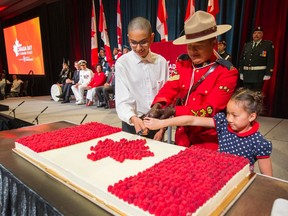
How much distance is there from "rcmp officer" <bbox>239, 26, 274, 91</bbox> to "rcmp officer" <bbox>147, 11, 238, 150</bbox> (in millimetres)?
3425

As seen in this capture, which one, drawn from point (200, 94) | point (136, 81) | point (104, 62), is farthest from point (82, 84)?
point (200, 94)

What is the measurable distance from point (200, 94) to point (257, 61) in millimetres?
3592

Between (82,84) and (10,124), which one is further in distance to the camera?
(82,84)

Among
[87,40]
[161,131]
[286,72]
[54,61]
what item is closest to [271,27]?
[286,72]

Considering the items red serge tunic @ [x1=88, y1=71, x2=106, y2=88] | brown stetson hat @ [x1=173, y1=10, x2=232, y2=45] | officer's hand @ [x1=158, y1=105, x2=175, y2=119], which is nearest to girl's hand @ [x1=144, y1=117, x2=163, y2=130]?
officer's hand @ [x1=158, y1=105, x2=175, y2=119]

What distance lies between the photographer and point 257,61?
4266 millimetres

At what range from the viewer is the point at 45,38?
9.64 meters

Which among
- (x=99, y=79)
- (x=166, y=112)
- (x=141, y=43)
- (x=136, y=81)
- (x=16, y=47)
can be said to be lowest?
(x=99, y=79)

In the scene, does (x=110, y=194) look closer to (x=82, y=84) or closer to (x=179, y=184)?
(x=179, y=184)

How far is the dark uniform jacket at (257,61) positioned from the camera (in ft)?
13.6

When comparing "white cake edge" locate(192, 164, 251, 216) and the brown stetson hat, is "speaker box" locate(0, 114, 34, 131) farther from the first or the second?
"white cake edge" locate(192, 164, 251, 216)

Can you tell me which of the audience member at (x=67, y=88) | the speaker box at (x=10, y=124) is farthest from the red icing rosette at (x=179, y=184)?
the audience member at (x=67, y=88)

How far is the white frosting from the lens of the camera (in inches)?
25.3

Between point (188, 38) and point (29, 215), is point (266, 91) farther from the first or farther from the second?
point (29, 215)
